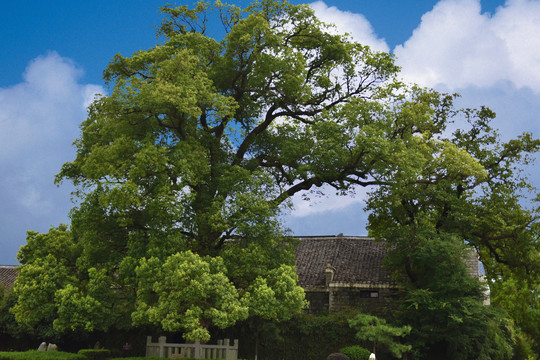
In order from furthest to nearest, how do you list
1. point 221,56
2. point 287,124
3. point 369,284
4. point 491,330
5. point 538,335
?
point 538,335 < point 369,284 < point 287,124 < point 491,330 < point 221,56

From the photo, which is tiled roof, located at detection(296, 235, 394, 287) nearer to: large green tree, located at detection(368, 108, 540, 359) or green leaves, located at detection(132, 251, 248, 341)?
large green tree, located at detection(368, 108, 540, 359)

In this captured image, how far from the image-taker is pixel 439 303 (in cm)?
2614

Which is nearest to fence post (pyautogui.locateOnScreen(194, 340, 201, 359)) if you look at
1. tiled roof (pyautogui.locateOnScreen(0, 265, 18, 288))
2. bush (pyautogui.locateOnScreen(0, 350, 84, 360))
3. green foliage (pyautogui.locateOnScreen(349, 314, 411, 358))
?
bush (pyautogui.locateOnScreen(0, 350, 84, 360))

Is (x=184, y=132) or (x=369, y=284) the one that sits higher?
(x=184, y=132)

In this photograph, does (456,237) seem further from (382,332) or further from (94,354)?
(94,354)

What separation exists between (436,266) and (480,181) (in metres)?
6.11

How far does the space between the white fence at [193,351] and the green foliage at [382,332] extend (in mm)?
6817

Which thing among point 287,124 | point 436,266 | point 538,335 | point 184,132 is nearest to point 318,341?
point 436,266

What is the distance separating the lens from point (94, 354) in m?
24.6

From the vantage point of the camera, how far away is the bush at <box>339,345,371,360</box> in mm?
26036

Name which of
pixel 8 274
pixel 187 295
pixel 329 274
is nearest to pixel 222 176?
pixel 187 295

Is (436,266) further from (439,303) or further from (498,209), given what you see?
(498,209)

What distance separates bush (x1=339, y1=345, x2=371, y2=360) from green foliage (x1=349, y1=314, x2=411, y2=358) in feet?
1.64

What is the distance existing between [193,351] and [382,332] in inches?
361
